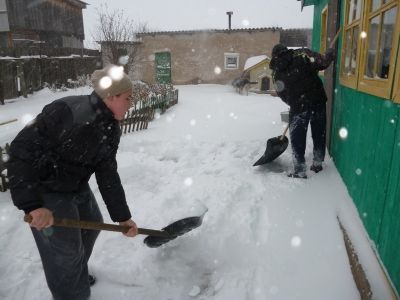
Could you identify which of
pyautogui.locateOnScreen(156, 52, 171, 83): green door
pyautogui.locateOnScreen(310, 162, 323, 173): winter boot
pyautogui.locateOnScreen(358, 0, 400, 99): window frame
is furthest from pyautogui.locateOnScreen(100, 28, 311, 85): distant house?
pyautogui.locateOnScreen(358, 0, 400, 99): window frame

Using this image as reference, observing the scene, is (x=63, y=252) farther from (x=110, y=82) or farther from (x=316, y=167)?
(x=316, y=167)

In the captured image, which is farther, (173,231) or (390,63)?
(173,231)

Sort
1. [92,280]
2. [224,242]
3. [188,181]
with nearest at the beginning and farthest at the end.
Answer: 1. [92,280]
2. [224,242]
3. [188,181]

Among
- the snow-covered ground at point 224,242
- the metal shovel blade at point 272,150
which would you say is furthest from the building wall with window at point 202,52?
the metal shovel blade at point 272,150

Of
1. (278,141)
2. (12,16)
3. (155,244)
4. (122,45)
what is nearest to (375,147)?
(155,244)

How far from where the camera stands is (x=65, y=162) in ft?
6.45

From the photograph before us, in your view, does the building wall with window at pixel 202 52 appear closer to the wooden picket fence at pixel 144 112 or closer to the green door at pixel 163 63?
the green door at pixel 163 63

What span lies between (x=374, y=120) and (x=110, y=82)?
2.16 m

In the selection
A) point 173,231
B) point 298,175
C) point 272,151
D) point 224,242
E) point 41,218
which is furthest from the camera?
point 272,151

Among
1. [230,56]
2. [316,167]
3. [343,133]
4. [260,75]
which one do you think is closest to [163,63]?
[230,56]

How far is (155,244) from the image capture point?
289 cm

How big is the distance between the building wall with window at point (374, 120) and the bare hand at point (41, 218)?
82.5 inches

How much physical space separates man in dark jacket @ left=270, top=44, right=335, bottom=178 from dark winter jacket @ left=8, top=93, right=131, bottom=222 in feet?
10.1

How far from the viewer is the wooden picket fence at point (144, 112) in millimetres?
8016
